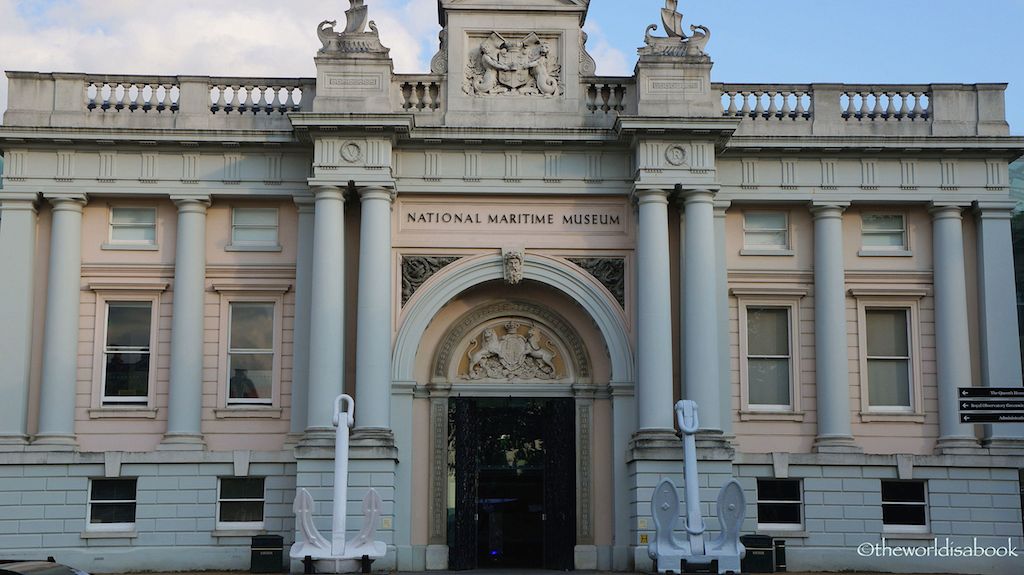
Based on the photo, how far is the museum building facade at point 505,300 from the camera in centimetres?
2775

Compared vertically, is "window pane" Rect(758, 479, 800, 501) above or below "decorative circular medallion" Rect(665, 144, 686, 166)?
below

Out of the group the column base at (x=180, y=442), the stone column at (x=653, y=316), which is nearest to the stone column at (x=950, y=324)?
the stone column at (x=653, y=316)

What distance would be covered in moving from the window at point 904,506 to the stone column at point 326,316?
11.5 meters

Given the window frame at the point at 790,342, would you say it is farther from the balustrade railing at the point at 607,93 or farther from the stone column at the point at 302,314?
the stone column at the point at 302,314

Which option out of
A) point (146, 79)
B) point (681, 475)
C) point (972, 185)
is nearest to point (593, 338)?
point (681, 475)

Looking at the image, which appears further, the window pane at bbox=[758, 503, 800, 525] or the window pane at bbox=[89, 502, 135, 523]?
the window pane at bbox=[758, 503, 800, 525]

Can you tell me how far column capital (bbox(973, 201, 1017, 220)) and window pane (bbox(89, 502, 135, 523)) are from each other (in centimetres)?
1872

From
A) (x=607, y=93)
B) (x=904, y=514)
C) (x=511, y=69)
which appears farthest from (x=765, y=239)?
(x=511, y=69)

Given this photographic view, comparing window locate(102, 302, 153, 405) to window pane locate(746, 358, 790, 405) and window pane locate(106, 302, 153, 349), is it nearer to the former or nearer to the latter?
window pane locate(106, 302, 153, 349)

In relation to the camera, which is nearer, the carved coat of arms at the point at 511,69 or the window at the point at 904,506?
the window at the point at 904,506

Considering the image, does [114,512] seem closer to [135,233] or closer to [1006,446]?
[135,233]

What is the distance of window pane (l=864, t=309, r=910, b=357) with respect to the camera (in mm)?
29469

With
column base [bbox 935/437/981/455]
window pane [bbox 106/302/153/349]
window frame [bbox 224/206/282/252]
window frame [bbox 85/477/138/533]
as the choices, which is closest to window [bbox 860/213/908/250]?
column base [bbox 935/437/981/455]

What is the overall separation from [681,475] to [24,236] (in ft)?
47.1
